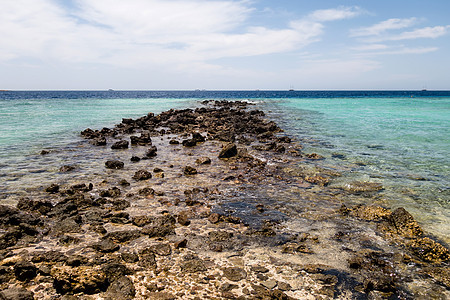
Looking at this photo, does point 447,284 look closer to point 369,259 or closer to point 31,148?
point 369,259

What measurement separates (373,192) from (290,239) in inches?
197

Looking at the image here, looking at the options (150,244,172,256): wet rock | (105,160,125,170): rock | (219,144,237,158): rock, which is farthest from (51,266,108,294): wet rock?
(219,144,237,158): rock

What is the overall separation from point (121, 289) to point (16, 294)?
5.24ft

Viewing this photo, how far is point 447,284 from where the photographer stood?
16.9ft

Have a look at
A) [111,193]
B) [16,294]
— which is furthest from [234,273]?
[111,193]

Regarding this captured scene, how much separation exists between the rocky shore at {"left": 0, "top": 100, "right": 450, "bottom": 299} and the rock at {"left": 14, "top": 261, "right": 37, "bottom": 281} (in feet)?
0.06

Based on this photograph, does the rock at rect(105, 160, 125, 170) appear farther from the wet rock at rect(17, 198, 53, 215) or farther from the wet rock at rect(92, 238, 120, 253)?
the wet rock at rect(92, 238, 120, 253)

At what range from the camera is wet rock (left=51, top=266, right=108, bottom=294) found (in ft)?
15.4

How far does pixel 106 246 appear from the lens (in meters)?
6.05

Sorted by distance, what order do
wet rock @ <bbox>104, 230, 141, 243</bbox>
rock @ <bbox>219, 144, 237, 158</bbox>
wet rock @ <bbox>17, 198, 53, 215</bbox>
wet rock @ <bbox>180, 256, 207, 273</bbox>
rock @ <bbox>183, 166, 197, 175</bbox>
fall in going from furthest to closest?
rock @ <bbox>219, 144, 237, 158</bbox>
rock @ <bbox>183, 166, 197, 175</bbox>
wet rock @ <bbox>17, 198, 53, 215</bbox>
wet rock @ <bbox>104, 230, 141, 243</bbox>
wet rock @ <bbox>180, 256, 207, 273</bbox>

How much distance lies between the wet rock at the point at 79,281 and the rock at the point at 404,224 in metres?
6.90

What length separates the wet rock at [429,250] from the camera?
19.4ft

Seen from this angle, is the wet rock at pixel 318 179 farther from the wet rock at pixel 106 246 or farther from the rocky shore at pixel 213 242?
the wet rock at pixel 106 246

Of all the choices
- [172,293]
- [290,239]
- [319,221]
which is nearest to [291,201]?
[319,221]
